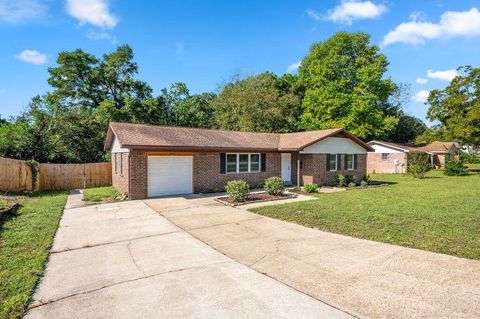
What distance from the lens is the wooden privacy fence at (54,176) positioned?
539 inches

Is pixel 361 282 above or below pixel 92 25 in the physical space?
below

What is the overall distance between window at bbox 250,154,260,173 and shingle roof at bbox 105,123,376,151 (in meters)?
0.67

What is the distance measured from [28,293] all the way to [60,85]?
96.9ft

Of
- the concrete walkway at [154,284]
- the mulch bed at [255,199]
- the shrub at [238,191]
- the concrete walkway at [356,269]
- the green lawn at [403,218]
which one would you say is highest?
the shrub at [238,191]

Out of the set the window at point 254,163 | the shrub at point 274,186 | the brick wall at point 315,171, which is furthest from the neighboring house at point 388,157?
the shrub at point 274,186

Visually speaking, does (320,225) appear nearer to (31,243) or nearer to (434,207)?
(434,207)

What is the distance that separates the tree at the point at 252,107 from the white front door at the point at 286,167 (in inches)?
448

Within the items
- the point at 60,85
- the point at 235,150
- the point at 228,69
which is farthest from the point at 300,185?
the point at 60,85

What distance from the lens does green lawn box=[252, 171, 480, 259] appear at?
6223mm

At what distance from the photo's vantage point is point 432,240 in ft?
20.6

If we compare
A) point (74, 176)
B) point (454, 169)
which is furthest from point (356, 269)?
A: point (454, 169)

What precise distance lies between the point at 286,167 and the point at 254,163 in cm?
264

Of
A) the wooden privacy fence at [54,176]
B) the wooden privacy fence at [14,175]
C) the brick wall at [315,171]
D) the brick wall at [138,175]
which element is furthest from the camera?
the brick wall at [315,171]

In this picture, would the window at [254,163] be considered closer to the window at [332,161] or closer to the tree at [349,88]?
the window at [332,161]
